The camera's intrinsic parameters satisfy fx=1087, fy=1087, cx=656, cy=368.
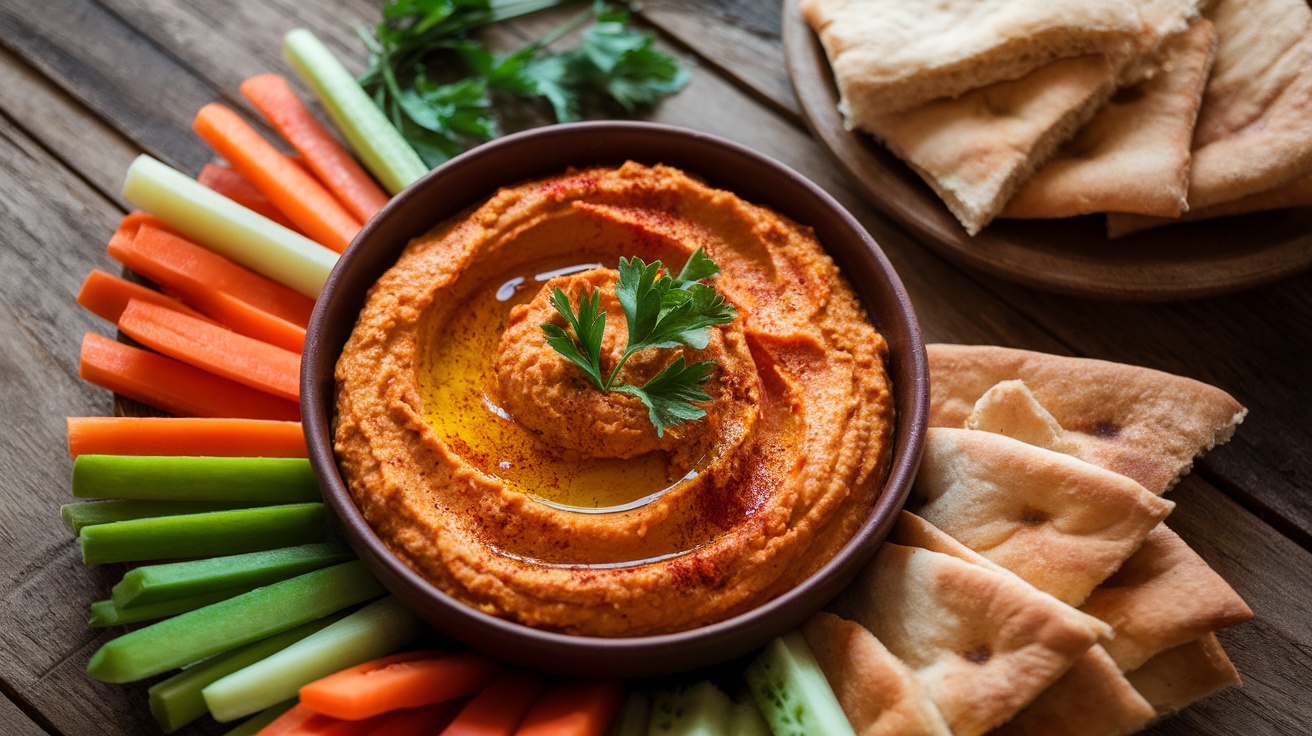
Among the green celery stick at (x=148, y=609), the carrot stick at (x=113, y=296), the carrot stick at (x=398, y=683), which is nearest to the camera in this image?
the carrot stick at (x=398, y=683)

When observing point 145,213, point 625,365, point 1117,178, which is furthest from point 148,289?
point 1117,178

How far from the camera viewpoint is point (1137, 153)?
376 centimetres

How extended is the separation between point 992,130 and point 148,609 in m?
3.11

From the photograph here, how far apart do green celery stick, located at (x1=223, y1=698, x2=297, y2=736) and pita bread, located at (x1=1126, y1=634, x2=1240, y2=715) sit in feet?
7.84

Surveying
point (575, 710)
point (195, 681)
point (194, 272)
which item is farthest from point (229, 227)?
point (575, 710)

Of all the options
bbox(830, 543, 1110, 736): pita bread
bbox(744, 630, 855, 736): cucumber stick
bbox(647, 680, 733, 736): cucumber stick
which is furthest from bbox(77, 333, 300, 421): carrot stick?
bbox(830, 543, 1110, 736): pita bread

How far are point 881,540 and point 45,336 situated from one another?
2992mm

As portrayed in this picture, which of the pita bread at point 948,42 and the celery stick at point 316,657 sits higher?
the pita bread at point 948,42

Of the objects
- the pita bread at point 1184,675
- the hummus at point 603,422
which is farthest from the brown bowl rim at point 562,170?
the pita bread at point 1184,675

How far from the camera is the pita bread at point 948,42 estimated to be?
12.3 ft

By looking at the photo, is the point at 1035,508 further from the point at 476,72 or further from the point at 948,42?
the point at 476,72

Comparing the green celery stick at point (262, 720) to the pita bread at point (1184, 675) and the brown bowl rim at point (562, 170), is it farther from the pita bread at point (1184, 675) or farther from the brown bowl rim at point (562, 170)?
the pita bread at point (1184, 675)

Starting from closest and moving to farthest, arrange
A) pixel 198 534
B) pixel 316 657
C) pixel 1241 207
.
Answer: pixel 316 657
pixel 198 534
pixel 1241 207

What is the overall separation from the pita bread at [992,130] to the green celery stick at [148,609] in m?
2.64
